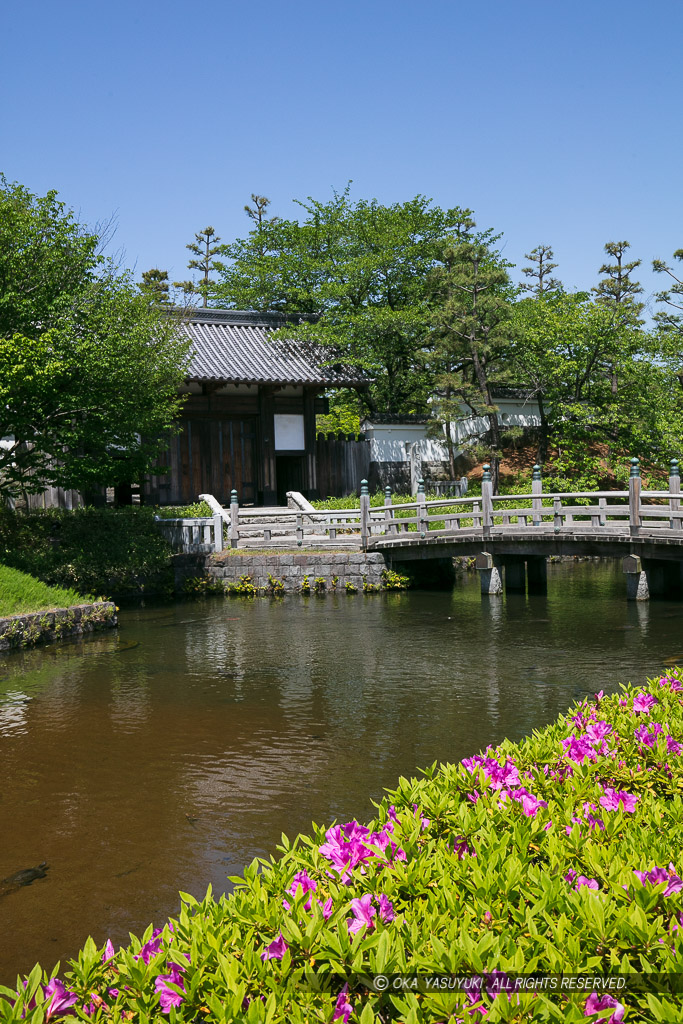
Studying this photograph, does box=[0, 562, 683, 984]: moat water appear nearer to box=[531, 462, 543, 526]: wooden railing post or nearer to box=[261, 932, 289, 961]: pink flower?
box=[531, 462, 543, 526]: wooden railing post

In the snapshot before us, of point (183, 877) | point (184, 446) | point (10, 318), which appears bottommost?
point (183, 877)

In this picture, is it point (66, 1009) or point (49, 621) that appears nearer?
point (66, 1009)

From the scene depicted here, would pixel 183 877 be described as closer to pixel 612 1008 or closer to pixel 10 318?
pixel 612 1008

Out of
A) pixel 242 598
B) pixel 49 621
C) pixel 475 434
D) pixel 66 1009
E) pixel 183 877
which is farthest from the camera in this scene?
pixel 475 434

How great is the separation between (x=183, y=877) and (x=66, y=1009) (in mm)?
3128

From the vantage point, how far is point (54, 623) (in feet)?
52.4

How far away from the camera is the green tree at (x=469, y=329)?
1153 inches

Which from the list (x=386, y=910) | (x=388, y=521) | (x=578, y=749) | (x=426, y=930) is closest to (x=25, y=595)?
(x=388, y=521)

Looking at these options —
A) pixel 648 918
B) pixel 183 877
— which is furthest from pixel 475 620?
pixel 648 918

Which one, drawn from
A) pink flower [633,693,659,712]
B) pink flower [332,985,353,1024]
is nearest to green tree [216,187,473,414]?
pink flower [633,693,659,712]

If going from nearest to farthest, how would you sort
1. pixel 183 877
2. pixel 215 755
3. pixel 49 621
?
pixel 183 877 → pixel 215 755 → pixel 49 621

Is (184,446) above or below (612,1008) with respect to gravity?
above

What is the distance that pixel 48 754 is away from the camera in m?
8.97

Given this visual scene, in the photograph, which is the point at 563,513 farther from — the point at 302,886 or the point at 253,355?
the point at 302,886
